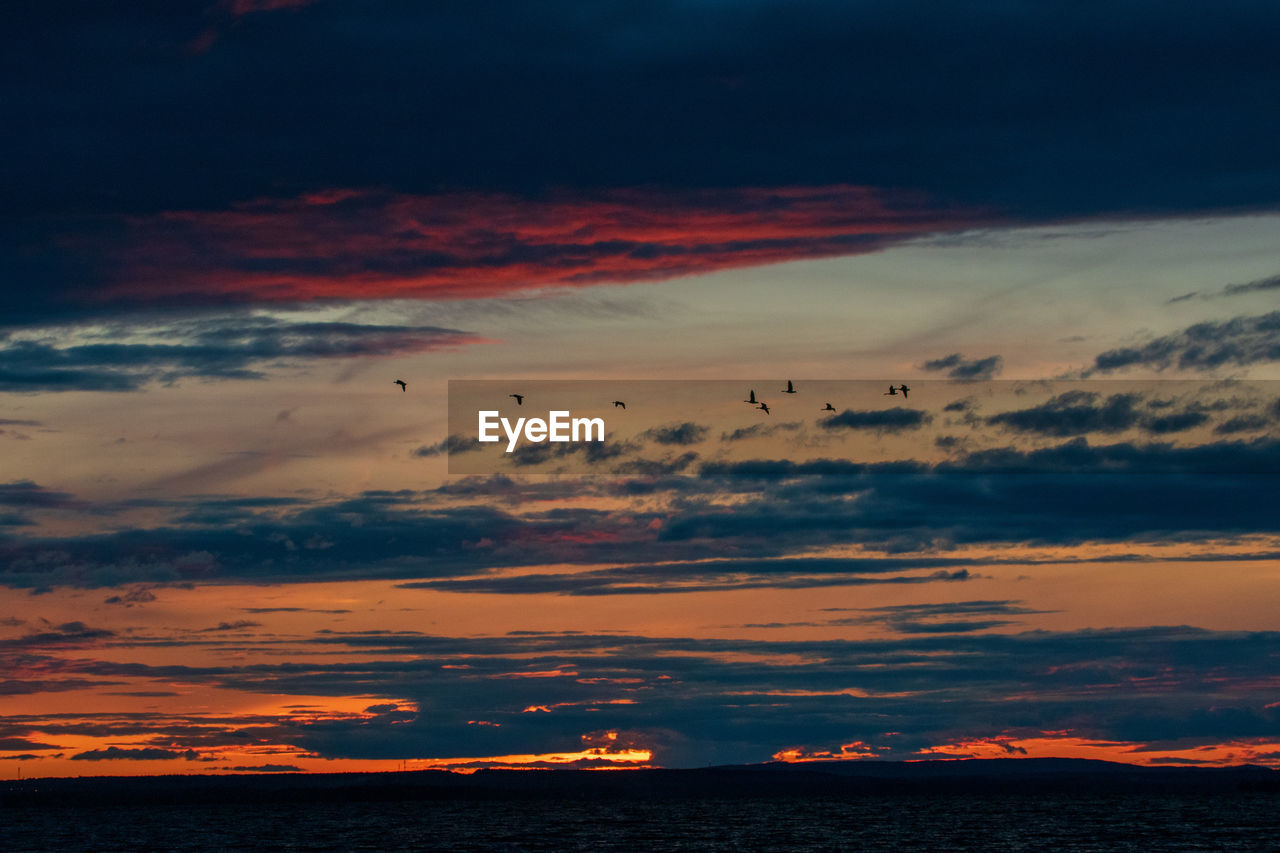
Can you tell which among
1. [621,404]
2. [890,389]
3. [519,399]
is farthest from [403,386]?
[890,389]

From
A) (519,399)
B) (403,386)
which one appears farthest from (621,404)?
(403,386)

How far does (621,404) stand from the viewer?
444ft

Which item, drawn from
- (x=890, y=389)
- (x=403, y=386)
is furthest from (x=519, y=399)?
(x=890, y=389)

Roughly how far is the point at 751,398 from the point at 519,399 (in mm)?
20839

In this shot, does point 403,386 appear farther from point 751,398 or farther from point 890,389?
point 890,389

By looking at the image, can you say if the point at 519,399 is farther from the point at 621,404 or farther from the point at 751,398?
the point at 751,398

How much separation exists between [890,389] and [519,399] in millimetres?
31149

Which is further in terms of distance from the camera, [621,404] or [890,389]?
[621,404]

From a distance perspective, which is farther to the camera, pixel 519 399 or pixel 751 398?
pixel 519 399

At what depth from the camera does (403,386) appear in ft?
399

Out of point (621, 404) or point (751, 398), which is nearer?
point (751, 398)

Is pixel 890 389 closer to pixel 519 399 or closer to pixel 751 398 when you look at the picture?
pixel 751 398

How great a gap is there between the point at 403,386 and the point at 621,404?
22109mm
